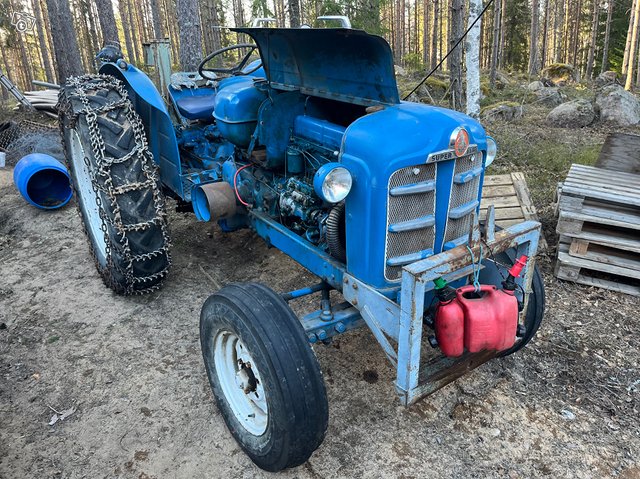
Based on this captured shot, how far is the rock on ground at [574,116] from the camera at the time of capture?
372 inches

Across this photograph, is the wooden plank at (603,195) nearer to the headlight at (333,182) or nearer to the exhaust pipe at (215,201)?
the headlight at (333,182)

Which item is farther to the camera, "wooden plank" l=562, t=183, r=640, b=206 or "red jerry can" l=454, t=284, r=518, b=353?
"wooden plank" l=562, t=183, r=640, b=206

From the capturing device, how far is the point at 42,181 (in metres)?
5.59

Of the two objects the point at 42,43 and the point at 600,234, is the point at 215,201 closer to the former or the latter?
the point at 600,234

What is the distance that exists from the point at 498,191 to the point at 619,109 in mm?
6904

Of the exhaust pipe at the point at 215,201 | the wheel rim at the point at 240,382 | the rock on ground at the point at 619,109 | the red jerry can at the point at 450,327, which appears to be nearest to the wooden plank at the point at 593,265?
the red jerry can at the point at 450,327

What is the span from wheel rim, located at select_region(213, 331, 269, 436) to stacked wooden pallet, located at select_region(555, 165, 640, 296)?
2.69m

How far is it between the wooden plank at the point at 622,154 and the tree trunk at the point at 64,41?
35.6 feet

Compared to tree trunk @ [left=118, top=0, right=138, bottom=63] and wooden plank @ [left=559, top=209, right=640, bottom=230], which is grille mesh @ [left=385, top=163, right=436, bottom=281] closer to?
wooden plank @ [left=559, top=209, right=640, bottom=230]

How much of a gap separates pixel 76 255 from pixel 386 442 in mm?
3332

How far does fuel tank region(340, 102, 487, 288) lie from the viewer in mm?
2164

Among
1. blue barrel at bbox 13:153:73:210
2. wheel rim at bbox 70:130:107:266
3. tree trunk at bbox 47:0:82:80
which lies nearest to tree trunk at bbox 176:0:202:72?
blue barrel at bbox 13:153:73:210

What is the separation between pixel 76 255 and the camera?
442 centimetres

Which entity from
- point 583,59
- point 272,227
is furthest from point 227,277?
point 583,59
